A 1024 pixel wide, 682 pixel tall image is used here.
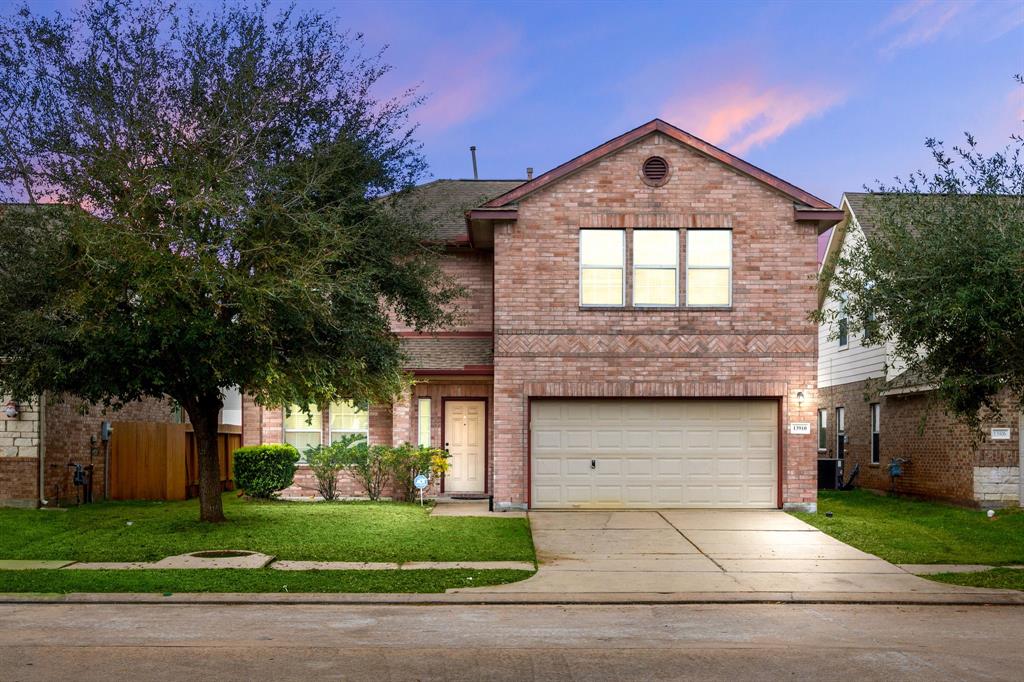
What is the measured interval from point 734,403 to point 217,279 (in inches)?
412

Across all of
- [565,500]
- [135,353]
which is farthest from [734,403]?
[135,353]

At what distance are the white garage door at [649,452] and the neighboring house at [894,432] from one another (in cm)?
252

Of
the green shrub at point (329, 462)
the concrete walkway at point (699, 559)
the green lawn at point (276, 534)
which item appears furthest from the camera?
the green shrub at point (329, 462)

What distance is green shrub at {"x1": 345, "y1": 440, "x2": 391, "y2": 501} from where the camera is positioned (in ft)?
69.9

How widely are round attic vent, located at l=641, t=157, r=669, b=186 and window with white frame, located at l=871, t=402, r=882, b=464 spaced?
36.9 feet

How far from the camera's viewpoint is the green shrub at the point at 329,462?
844 inches

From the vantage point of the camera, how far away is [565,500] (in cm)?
1997

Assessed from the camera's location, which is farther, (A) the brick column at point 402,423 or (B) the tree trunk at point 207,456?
(A) the brick column at point 402,423

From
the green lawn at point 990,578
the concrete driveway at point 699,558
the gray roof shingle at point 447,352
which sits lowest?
the concrete driveway at point 699,558

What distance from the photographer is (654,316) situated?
1959 cm

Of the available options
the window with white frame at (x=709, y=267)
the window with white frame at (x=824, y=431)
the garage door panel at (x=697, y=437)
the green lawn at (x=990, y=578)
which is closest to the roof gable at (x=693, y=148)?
the window with white frame at (x=709, y=267)

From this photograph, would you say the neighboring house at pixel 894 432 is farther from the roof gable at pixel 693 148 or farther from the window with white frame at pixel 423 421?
the window with white frame at pixel 423 421

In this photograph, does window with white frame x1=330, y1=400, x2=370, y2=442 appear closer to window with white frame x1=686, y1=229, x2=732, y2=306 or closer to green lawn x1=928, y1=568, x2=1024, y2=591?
window with white frame x1=686, y1=229, x2=732, y2=306

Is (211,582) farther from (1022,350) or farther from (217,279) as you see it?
(1022,350)
